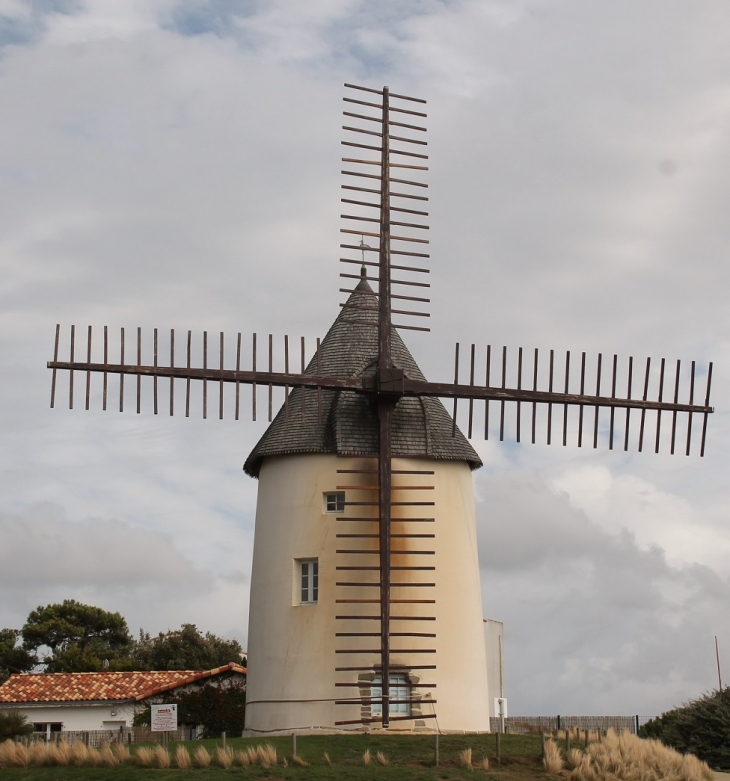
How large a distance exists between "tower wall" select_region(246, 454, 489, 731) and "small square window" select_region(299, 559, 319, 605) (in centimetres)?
16

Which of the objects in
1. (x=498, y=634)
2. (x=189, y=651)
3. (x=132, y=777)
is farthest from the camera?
(x=189, y=651)

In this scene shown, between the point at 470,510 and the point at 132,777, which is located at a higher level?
the point at 470,510

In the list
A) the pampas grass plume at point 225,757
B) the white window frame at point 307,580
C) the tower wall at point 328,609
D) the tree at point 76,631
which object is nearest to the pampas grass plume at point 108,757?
the pampas grass plume at point 225,757

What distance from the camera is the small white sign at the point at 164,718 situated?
24197 millimetres

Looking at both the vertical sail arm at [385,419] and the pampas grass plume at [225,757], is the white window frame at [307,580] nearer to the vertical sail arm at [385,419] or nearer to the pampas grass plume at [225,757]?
the vertical sail arm at [385,419]

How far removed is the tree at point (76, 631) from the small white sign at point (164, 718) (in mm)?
32905

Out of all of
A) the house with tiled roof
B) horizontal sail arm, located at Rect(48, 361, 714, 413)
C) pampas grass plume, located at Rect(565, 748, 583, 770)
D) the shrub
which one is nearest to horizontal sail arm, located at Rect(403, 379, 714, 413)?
horizontal sail arm, located at Rect(48, 361, 714, 413)

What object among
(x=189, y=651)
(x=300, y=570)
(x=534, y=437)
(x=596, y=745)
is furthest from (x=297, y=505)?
(x=189, y=651)

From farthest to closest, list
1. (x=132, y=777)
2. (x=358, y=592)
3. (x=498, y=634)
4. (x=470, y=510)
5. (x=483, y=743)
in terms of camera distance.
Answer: (x=498, y=634)
(x=470, y=510)
(x=358, y=592)
(x=483, y=743)
(x=132, y=777)

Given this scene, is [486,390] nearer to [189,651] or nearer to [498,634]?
[498,634]

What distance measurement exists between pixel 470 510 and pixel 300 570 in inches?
144

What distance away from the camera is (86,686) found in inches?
1438

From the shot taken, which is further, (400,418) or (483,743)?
(400,418)

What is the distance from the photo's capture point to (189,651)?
5022cm
